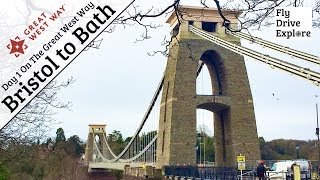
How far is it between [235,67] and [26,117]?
81.9ft

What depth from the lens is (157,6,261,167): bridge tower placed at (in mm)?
28844

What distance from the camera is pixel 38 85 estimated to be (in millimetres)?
5223

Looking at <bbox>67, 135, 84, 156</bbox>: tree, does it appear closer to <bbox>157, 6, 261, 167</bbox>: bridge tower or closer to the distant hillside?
the distant hillside

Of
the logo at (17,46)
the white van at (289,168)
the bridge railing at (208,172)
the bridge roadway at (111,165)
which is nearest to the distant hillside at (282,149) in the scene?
the bridge roadway at (111,165)

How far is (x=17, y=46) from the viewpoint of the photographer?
554 cm

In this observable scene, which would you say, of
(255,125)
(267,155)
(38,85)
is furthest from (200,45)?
(38,85)

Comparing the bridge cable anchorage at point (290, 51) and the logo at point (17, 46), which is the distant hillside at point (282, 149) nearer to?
the bridge cable anchorage at point (290, 51)

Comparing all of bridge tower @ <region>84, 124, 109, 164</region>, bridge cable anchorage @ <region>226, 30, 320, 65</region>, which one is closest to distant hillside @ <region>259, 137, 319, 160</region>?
bridge tower @ <region>84, 124, 109, 164</region>

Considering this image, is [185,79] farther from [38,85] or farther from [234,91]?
[38,85]

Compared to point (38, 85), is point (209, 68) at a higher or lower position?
higher

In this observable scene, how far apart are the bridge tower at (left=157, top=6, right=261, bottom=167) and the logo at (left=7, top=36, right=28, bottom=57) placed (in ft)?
73.8

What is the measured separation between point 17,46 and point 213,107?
26875mm

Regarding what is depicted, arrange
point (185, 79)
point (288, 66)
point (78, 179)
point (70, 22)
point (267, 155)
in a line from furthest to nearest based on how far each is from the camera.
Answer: point (267, 155) < point (78, 179) < point (185, 79) < point (288, 66) < point (70, 22)

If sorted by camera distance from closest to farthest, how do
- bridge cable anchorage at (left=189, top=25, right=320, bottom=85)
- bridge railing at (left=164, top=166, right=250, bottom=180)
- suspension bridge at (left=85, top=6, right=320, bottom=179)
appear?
bridge cable anchorage at (left=189, top=25, right=320, bottom=85) < bridge railing at (left=164, top=166, right=250, bottom=180) < suspension bridge at (left=85, top=6, right=320, bottom=179)
